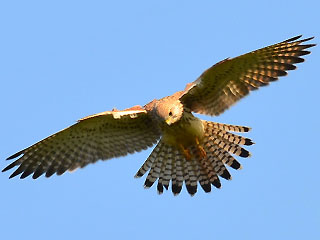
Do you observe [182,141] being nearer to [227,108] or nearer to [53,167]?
[227,108]

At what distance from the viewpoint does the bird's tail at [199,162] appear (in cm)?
1249

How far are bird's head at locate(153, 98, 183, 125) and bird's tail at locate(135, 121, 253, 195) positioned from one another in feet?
2.47

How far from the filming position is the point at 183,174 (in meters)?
12.8

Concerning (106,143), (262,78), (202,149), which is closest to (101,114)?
(106,143)

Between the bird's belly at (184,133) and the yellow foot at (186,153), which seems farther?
the yellow foot at (186,153)

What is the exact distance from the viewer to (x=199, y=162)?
12.7 metres

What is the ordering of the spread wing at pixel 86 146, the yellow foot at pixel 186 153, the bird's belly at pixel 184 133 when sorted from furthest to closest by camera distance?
the spread wing at pixel 86 146 < the yellow foot at pixel 186 153 < the bird's belly at pixel 184 133

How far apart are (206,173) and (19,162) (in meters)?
2.82

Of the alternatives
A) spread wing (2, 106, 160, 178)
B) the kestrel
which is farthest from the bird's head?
spread wing (2, 106, 160, 178)

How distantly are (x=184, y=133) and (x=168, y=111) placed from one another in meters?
0.53

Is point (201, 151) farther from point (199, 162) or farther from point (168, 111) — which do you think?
point (168, 111)

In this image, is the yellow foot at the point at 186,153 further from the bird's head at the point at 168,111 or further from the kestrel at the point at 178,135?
the bird's head at the point at 168,111

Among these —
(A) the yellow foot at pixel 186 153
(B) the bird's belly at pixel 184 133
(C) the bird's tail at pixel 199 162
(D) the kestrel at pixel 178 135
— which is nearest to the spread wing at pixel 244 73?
(D) the kestrel at pixel 178 135

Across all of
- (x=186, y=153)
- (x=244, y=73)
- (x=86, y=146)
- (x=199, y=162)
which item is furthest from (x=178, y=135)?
(x=86, y=146)
